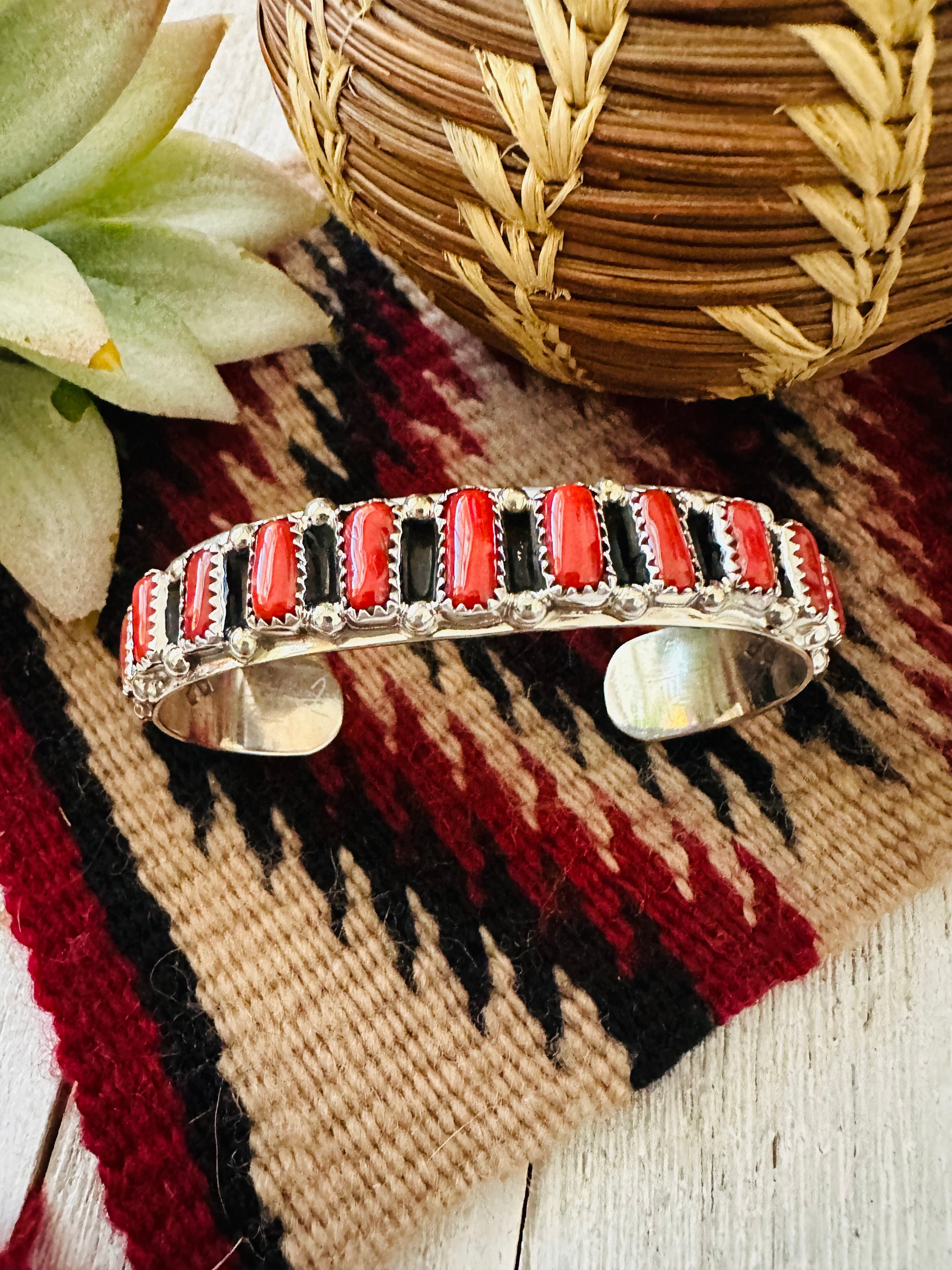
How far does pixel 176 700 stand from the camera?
13.1 inches

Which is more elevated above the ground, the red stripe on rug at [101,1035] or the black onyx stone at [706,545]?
the black onyx stone at [706,545]

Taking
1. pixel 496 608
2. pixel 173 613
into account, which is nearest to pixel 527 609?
pixel 496 608

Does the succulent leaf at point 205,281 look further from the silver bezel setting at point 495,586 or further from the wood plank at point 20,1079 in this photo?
the wood plank at point 20,1079

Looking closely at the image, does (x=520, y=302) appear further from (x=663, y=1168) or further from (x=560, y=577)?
(x=663, y=1168)

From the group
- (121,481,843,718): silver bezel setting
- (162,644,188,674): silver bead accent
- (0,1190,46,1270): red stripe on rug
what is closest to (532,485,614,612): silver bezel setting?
(121,481,843,718): silver bezel setting

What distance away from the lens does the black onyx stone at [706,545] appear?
29cm

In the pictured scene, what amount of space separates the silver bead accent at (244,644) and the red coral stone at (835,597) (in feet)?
0.57

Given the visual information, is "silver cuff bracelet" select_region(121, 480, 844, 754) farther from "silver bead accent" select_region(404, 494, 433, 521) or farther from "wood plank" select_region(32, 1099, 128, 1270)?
"wood plank" select_region(32, 1099, 128, 1270)

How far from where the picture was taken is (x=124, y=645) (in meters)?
0.32

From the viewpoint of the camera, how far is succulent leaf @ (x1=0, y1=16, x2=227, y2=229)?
32 centimetres

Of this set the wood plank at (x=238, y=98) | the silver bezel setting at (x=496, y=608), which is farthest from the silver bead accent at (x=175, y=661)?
the wood plank at (x=238, y=98)

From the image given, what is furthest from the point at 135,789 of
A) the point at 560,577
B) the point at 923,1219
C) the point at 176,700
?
the point at 923,1219

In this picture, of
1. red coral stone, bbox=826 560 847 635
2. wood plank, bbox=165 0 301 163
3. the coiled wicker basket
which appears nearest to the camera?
the coiled wicker basket

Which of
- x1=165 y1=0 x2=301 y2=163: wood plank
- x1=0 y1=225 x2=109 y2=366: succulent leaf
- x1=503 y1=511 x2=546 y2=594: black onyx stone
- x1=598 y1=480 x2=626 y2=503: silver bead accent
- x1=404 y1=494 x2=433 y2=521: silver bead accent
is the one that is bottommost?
x1=503 y1=511 x2=546 y2=594: black onyx stone
